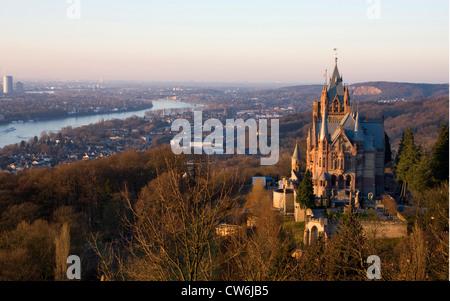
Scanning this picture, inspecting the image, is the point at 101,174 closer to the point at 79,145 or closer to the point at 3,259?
the point at 3,259

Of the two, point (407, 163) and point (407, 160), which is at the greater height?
point (407, 160)

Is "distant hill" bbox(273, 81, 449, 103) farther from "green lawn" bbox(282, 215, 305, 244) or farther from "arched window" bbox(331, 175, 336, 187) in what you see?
"green lawn" bbox(282, 215, 305, 244)

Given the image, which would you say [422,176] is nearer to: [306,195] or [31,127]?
[306,195]
